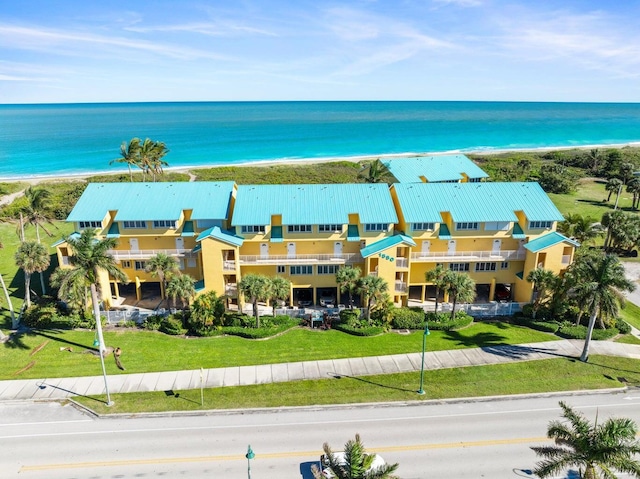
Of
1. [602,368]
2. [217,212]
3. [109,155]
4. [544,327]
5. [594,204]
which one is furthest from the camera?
[109,155]

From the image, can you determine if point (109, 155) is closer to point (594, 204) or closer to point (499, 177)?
point (499, 177)

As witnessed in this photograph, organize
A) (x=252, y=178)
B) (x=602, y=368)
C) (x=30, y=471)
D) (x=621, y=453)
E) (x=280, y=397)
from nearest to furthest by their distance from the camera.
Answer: (x=621, y=453), (x=30, y=471), (x=280, y=397), (x=602, y=368), (x=252, y=178)

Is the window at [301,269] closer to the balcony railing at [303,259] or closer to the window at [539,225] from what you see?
the balcony railing at [303,259]

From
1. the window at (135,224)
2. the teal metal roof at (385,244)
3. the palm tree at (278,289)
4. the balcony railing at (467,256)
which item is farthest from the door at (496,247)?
the window at (135,224)

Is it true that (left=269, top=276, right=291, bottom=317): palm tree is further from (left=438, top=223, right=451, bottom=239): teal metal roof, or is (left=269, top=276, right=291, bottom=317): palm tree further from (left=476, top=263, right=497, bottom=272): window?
(left=476, top=263, right=497, bottom=272): window

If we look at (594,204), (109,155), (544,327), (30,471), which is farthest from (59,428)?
(109,155)

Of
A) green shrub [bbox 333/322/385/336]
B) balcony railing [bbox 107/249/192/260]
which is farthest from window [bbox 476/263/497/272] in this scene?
balcony railing [bbox 107/249/192/260]
